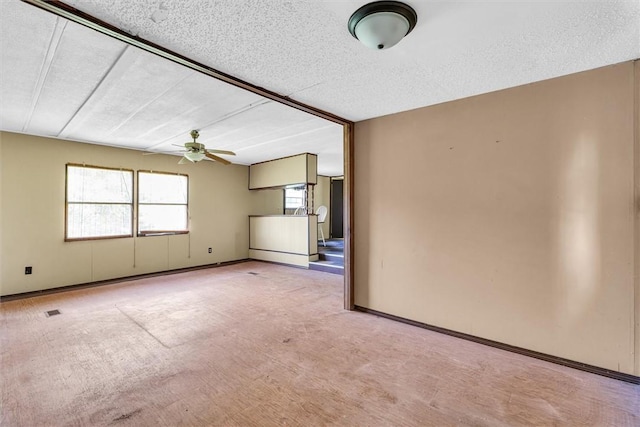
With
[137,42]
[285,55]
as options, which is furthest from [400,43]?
[137,42]

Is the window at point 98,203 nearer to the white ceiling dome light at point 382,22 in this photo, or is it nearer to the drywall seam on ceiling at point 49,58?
the drywall seam on ceiling at point 49,58

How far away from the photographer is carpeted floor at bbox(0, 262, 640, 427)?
1.76m

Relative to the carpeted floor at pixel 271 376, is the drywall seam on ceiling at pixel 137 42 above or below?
above

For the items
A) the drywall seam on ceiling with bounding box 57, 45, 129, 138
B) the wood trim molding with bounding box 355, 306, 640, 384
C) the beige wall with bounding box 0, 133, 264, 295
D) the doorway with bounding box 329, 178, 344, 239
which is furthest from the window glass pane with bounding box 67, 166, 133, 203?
the doorway with bounding box 329, 178, 344, 239

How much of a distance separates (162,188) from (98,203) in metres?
1.12

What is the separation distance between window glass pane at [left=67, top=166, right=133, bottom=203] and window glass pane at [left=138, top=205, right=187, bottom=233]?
1.21 feet

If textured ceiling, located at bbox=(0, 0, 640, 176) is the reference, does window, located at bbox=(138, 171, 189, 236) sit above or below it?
below

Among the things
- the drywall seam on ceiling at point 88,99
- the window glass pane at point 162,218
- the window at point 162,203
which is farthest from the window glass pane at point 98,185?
the drywall seam on ceiling at point 88,99

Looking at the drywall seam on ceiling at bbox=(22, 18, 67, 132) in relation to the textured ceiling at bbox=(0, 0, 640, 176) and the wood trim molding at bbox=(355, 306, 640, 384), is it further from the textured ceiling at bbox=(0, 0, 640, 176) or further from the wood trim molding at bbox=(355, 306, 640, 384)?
the wood trim molding at bbox=(355, 306, 640, 384)

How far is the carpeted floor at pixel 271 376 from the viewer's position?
5.77ft

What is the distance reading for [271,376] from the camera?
7.12ft

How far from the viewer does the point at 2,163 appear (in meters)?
4.19

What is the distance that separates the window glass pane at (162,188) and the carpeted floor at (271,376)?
262 centimetres

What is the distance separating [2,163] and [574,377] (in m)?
7.10
